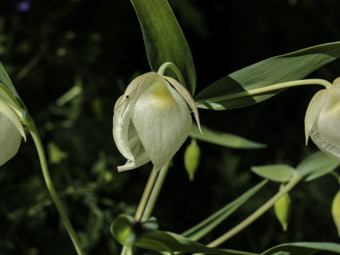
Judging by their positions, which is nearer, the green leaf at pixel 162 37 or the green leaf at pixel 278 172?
the green leaf at pixel 162 37

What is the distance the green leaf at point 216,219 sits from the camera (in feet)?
2.92

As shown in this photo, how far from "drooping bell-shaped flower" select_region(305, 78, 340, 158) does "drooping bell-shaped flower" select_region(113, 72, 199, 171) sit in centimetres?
15

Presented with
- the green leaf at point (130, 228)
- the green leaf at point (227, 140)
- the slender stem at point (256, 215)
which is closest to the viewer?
the green leaf at point (130, 228)

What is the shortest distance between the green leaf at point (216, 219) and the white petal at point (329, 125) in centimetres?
25

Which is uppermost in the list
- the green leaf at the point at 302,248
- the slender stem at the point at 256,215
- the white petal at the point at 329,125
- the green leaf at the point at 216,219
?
the white petal at the point at 329,125

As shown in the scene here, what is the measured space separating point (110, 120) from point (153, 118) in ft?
3.17

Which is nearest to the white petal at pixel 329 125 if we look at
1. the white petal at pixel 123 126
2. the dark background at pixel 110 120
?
the white petal at pixel 123 126

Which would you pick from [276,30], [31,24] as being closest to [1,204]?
[31,24]

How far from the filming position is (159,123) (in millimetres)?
613

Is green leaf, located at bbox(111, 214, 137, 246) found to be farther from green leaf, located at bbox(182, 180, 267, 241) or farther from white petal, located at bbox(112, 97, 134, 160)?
green leaf, located at bbox(182, 180, 267, 241)

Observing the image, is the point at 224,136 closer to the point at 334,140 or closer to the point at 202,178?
the point at 334,140

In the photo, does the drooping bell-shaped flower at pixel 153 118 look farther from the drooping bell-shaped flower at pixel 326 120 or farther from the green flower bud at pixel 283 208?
the green flower bud at pixel 283 208

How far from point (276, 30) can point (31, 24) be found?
88cm

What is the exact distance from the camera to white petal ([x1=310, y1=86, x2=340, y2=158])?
66 centimetres
